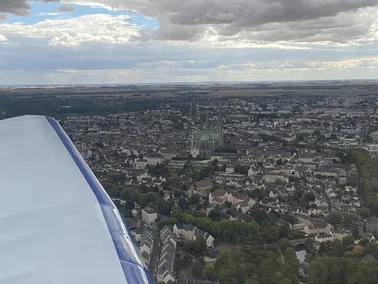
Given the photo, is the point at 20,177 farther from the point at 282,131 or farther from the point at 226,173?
the point at 282,131

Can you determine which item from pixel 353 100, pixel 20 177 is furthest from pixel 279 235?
pixel 353 100

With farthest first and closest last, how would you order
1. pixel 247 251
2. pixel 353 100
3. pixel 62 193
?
pixel 353 100 < pixel 247 251 < pixel 62 193

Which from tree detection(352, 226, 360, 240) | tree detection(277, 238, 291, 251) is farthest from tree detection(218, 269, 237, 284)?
tree detection(352, 226, 360, 240)

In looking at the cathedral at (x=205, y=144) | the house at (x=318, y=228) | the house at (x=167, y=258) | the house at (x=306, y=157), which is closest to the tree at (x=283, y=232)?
the house at (x=318, y=228)

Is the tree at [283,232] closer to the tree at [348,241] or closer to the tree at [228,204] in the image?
the tree at [348,241]

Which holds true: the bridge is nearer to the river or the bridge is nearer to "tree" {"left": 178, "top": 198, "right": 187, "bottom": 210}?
the river

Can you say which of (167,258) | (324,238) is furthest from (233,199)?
(167,258)
